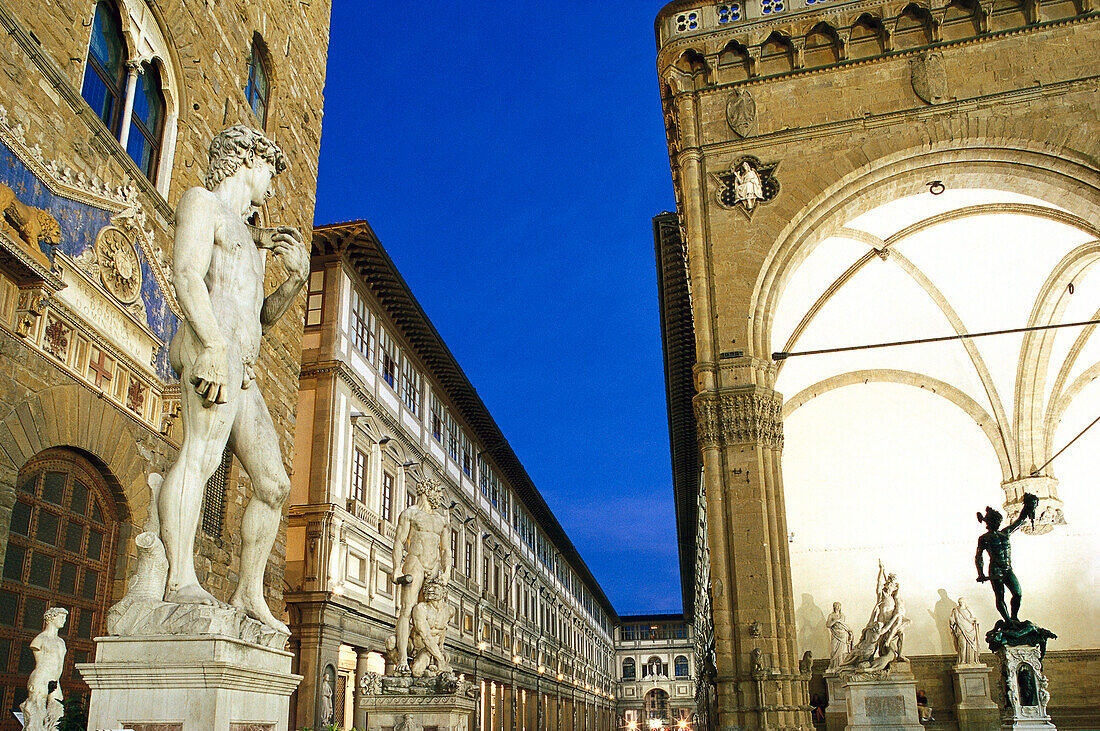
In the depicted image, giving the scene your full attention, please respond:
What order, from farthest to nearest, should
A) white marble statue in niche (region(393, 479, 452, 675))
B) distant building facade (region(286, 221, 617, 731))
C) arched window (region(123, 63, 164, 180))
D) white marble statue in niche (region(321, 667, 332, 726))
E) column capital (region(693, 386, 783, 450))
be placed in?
distant building facade (region(286, 221, 617, 731)), white marble statue in niche (region(321, 667, 332, 726)), column capital (region(693, 386, 783, 450)), white marble statue in niche (region(393, 479, 452, 675)), arched window (region(123, 63, 164, 180))

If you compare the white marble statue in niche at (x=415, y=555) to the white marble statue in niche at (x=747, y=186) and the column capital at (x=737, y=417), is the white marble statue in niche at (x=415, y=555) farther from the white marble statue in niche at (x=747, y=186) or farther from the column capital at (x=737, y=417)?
the white marble statue in niche at (x=747, y=186)

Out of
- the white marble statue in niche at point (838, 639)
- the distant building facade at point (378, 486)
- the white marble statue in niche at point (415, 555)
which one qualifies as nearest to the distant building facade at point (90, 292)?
the white marble statue in niche at point (415, 555)

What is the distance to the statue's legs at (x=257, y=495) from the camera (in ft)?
16.3

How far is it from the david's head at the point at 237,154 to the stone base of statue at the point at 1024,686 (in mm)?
13481

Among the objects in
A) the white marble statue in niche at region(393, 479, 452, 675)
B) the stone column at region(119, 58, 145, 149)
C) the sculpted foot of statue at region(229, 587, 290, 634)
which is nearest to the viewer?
the sculpted foot of statue at region(229, 587, 290, 634)

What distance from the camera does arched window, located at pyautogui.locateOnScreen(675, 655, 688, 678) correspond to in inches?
3674

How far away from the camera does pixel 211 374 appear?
465 centimetres

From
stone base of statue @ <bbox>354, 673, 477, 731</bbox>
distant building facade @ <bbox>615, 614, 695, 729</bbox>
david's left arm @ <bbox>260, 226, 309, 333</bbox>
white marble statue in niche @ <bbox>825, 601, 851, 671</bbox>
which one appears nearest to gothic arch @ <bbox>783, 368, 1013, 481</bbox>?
white marble statue in niche @ <bbox>825, 601, 851, 671</bbox>

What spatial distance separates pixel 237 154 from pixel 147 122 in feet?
24.7

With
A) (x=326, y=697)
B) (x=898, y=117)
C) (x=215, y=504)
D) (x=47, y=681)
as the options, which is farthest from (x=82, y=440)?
(x=898, y=117)

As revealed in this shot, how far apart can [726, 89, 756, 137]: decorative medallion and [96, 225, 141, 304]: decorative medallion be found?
11634 mm

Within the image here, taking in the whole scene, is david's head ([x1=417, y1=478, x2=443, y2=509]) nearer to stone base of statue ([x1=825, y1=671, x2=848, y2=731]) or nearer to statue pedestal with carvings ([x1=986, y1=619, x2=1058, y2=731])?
statue pedestal with carvings ([x1=986, y1=619, x2=1058, y2=731])

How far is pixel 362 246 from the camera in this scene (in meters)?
23.9

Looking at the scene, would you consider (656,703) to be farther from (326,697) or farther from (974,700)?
(326,697)
